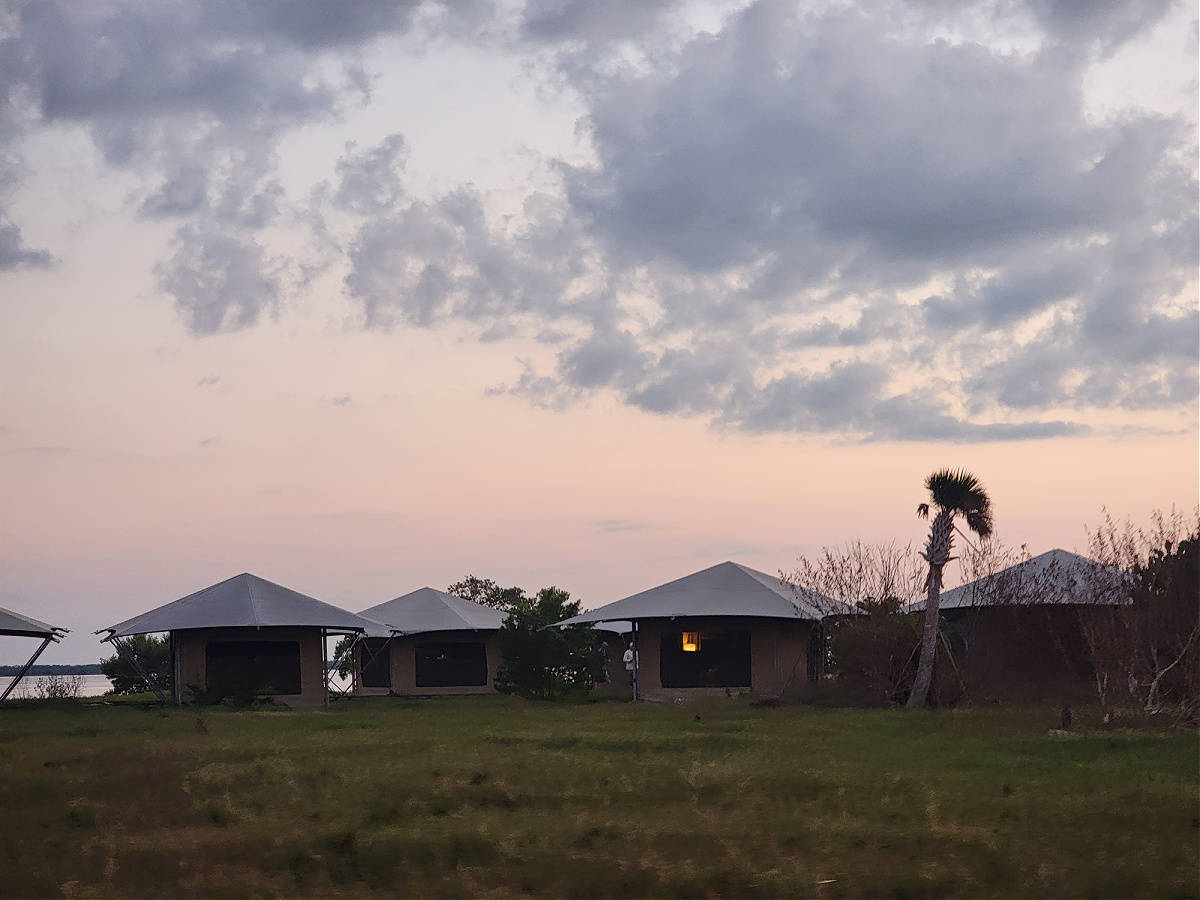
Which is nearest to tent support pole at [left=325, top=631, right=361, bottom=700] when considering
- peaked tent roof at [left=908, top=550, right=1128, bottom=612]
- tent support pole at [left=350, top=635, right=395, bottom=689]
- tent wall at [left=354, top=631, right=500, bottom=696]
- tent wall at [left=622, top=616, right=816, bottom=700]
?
tent support pole at [left=350, top=635, right=395, bottom=689]

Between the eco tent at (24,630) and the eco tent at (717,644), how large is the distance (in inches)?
521

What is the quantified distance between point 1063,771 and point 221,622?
23.1 m

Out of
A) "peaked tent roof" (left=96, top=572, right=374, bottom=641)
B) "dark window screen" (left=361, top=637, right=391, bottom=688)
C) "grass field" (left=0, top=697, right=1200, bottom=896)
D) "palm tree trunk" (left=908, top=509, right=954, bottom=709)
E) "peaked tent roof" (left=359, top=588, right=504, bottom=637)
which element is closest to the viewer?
"grass field" (left=0, top=697, right=1200, bottom=896)

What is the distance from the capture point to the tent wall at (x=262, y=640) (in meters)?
33.4

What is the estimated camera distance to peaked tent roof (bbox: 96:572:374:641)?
32312 mm

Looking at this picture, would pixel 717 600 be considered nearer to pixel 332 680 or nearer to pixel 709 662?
pixel 709 662

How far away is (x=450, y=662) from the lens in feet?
140

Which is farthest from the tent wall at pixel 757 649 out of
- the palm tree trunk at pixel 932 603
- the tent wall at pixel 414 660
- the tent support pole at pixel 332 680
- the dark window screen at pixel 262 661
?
the tent wall at pixel 414 660

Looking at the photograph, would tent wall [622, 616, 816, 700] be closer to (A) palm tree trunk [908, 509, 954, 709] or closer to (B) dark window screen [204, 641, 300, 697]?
(A) palm tree trunk [908, 509, 954, 709]

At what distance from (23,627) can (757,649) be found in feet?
58.5

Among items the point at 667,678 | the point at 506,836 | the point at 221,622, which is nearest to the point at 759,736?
the point at 506,836

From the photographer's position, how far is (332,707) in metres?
33.2

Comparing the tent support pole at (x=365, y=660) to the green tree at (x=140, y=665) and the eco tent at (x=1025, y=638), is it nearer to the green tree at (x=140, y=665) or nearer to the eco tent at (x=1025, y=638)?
the green tree at (x=140, y=665)

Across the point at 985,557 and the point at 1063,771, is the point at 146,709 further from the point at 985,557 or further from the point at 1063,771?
the point at 1063,771
